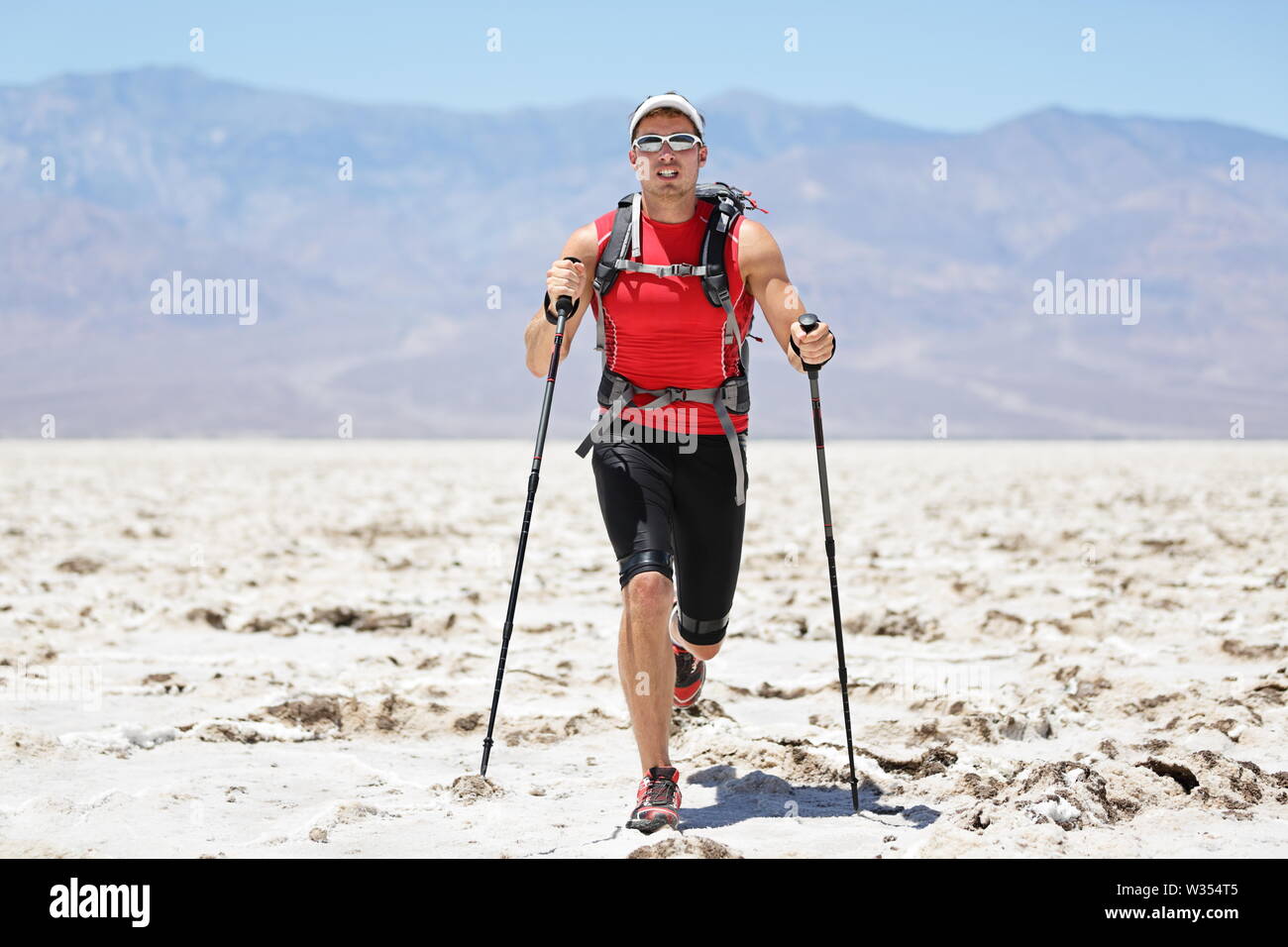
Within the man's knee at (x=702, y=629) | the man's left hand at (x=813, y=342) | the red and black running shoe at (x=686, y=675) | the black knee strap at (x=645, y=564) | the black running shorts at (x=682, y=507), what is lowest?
the red and black running shoe at (x=686, y=675)

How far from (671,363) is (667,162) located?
2.19 ft

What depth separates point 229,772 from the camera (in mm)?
4902

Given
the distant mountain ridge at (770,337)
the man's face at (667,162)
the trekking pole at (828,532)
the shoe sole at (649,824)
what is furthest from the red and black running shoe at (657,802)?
the distant mountain ridge at (770,337)

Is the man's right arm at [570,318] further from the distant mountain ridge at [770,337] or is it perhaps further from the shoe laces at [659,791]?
the distant mountain ridge at [770,337]

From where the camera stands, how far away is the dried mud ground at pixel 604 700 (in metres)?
4.16

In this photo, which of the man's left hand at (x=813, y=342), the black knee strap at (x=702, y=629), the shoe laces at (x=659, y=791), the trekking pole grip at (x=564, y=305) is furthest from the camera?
the black knee strap at (x=702, y=629)

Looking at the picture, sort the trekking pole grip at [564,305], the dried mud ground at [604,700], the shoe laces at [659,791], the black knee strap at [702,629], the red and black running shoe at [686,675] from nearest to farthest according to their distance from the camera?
the dried mud ground at [604,700]
the shoe laces at [659,791]
the trekking pole grip at [564,305]
the black knee strap at [702,629]
the red and black running shoe at [686,675]

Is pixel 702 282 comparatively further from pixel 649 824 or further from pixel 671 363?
pixel 649 824

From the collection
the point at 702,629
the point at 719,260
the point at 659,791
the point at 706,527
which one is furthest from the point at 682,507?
the point at 659,791

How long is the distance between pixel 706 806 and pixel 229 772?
5.60 ft

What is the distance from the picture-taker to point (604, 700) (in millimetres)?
6418

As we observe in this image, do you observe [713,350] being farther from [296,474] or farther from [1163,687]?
[296,474]

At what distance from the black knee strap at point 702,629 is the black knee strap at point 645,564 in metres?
0.39
